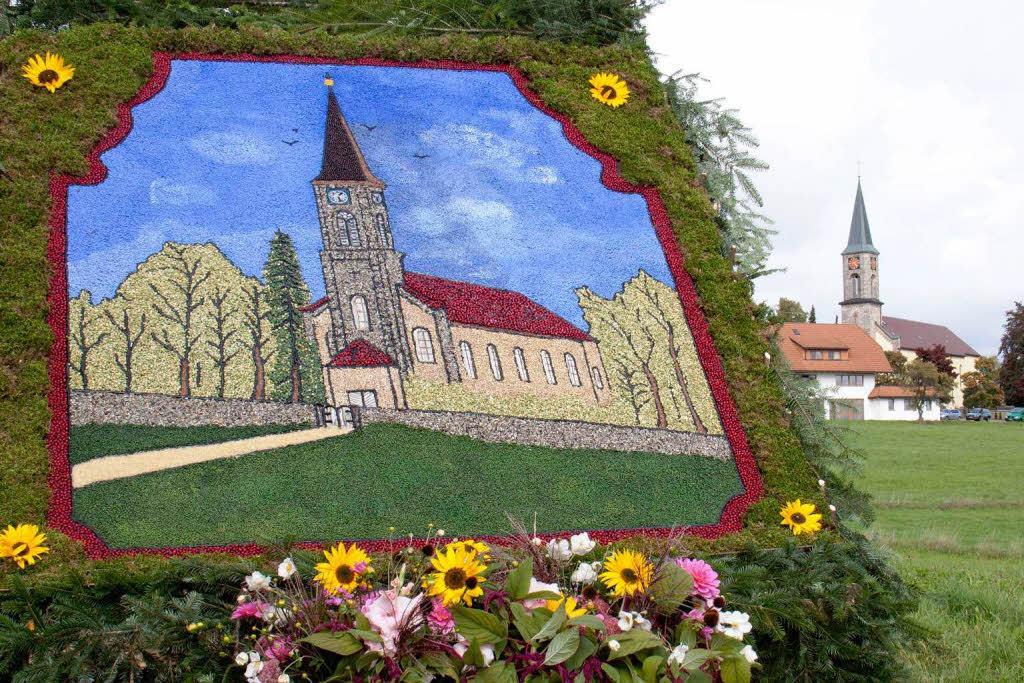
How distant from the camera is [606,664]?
151 inches

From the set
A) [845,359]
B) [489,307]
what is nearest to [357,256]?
[489,307]

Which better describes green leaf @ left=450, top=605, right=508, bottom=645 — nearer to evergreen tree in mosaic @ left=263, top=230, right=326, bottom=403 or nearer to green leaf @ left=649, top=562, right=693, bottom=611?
green leaf @ left=649, top=562, right=693, bottom=611

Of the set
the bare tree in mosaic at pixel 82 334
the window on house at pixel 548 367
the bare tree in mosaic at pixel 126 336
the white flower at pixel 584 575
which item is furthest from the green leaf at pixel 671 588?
the bare tree in mosaic at pixel 82 334

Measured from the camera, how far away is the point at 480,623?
387cm

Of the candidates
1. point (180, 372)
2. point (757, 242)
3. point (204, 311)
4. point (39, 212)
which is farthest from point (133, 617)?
point (757, 242)

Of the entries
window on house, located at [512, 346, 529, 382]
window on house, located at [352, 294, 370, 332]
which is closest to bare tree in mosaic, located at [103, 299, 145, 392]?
window on house, located at [352, 294, 370, 332]

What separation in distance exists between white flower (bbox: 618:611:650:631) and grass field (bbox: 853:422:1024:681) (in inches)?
101

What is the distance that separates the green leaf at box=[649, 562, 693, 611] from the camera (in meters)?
4.27

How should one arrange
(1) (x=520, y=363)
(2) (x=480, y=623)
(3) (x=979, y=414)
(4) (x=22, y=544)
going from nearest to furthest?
1. (2) (x=480, y=623)
2. (4) (x=22, y=544)
3. (1) (x=520, y=363)
4. (3) (x=979, y=414)

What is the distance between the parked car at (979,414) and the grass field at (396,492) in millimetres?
50145

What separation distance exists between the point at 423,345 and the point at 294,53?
3.07 metres

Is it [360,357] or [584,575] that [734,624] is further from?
[360,357]

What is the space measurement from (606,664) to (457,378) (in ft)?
8.39

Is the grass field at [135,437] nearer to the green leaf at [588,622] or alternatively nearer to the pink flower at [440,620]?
the pink flower at [440,620]
